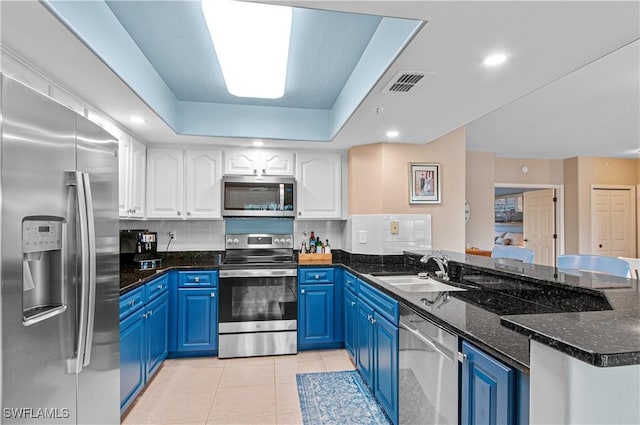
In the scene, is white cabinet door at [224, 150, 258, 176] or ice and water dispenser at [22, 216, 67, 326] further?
white cabinet door at [224, 150, 258, 176]

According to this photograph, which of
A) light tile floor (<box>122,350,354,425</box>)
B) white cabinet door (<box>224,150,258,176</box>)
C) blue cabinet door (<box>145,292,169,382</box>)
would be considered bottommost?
light tile floor (<box>122,350,354,425</box>)

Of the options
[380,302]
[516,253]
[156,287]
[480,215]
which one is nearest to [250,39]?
[380,302]

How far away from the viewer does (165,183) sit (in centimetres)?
356

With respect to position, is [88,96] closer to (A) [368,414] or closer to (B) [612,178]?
(A) [368,414]

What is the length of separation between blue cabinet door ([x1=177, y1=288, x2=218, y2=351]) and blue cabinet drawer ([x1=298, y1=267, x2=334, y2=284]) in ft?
2.82

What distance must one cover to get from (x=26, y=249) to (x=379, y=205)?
2.96 metres

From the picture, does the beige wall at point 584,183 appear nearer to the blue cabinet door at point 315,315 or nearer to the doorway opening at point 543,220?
the doorway opening at point 543,220

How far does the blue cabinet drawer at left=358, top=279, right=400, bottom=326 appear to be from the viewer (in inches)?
81.4

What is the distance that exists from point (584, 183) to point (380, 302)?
569 cm

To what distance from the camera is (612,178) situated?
19.7ft

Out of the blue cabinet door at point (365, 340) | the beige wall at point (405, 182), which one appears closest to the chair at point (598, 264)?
the beige wall at point (405, 182)

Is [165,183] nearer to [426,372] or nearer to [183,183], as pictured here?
[183,183]

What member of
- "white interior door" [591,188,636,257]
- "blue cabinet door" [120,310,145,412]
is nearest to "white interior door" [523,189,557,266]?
"white interior door" [591,188,636,257]

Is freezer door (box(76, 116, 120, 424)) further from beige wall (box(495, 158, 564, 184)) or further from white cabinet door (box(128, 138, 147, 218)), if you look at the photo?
beige wall (box(495, 158, 564, 184))
